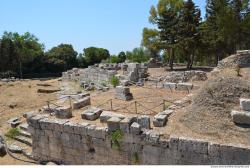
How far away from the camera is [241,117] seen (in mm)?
10305

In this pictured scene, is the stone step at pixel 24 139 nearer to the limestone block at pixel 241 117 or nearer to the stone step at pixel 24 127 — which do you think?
the stone step at pixel 24 127

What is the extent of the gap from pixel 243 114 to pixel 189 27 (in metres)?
20.8

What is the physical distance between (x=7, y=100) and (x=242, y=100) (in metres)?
20.0

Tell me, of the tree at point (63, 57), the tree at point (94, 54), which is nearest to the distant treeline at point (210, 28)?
the tree at point (63, 57)

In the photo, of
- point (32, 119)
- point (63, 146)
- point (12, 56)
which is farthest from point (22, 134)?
point (12, 56)

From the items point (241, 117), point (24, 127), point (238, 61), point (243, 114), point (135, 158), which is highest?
point (238, 61)

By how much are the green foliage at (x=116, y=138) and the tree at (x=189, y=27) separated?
2006 centimetres

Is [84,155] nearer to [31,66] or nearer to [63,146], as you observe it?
[63,146]

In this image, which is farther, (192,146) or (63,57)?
(63,57)

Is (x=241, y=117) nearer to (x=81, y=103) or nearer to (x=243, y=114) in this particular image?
(x=243, y=114)

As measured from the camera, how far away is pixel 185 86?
60.2 ft

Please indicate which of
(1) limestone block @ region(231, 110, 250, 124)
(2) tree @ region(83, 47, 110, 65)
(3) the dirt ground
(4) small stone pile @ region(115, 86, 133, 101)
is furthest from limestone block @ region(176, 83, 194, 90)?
(2) tree @ region(83, 47, 110, 65)

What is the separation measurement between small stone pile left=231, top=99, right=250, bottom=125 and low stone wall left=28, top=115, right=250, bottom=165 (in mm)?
1629

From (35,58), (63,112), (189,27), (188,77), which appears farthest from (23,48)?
(63,112)
